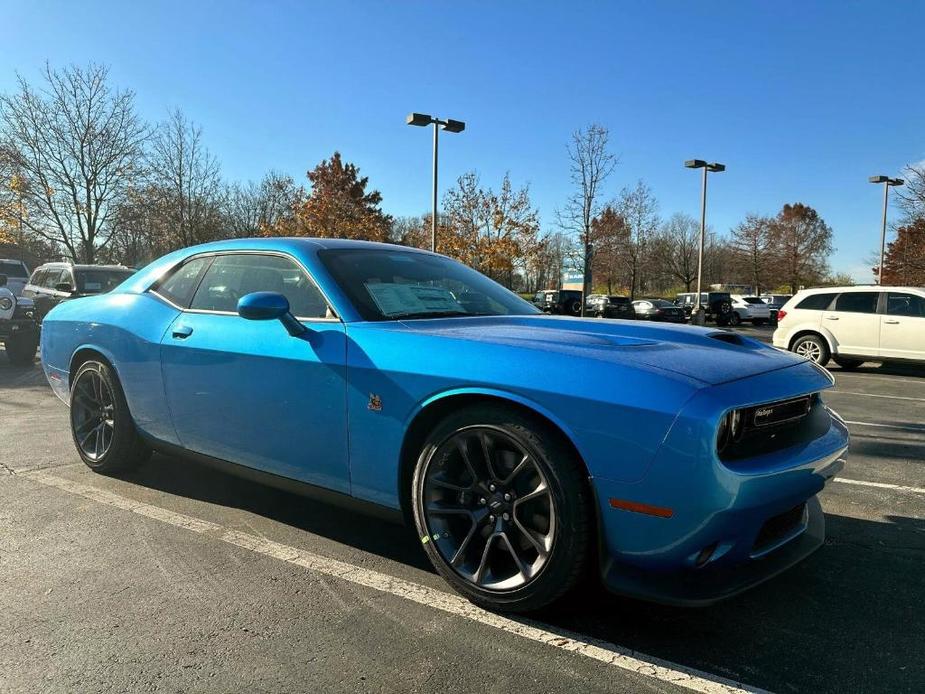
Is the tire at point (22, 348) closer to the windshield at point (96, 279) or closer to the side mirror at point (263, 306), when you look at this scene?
the windshield at point (96, 279)

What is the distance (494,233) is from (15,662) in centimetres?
2664

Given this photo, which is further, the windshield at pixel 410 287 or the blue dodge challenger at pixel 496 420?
the windshield at pixel 410 287

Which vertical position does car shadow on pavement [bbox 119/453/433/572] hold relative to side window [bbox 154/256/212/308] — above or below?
below

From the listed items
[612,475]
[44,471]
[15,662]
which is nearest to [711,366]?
[612,475]

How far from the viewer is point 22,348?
10531 millimetres

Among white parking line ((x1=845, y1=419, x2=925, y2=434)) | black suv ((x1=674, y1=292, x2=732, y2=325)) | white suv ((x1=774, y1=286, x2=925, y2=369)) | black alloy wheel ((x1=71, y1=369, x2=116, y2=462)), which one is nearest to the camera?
black alloy wheel ((x1=71, y1=369, x2=116, y2=462))

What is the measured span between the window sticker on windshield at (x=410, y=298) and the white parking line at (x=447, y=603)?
1176 millimetres

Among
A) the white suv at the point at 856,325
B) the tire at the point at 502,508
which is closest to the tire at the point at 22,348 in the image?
the tire at the point at 502,508

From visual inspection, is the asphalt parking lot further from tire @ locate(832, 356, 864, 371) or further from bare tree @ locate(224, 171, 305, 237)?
bare tree @ locate(224, 171, 305, 237)

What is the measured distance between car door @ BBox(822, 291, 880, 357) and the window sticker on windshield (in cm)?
1086

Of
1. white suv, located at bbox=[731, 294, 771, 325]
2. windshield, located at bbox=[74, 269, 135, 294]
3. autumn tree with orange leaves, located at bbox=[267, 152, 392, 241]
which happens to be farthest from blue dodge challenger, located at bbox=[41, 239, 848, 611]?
white suv, located at bbox=[731, 294, 771, 325]

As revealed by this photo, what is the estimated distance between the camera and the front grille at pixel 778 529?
7.44ft

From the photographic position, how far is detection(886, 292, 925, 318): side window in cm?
1108

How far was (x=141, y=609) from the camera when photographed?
97.8 inches
